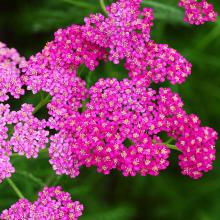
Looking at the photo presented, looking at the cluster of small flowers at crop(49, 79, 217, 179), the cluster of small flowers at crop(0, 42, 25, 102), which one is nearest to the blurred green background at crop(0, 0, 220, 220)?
the cluster of small flowers at crop(0, 42, 25, 102)

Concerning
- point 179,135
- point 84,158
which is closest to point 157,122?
point 179,135

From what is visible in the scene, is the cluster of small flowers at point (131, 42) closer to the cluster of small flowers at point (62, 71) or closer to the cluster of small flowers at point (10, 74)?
the cluster of small flowers at point (62, 71)

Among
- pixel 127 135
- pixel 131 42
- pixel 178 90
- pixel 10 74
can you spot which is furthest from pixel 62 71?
pixel 178 90

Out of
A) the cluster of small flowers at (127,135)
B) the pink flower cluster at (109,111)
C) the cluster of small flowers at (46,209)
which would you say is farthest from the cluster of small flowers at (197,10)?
the cluster of small flowers at (46,209)

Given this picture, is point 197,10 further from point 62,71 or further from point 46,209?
point 46,209

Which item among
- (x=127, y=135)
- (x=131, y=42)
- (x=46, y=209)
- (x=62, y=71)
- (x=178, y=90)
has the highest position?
(x=178, y=90)

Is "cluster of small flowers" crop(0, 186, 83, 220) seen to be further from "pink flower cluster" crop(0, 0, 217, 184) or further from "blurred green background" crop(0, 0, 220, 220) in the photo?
"blurred green background" crop(0, 0, 220, 220)
